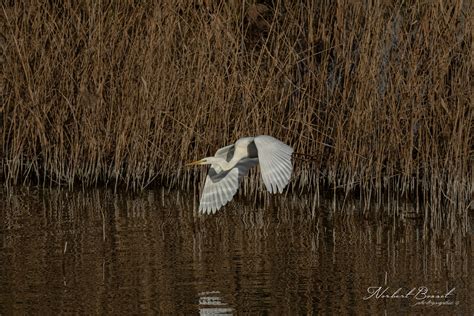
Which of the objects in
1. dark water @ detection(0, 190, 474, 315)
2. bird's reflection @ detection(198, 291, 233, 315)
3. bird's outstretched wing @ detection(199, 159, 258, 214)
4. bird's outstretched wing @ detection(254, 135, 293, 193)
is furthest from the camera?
bird's outstretched wing @ detection(199, 159, 258, 214)

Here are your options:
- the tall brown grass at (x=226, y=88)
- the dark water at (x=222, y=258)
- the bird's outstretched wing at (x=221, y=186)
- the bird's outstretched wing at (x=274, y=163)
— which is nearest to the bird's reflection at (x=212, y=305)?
the dark water at (x=222, y=258)

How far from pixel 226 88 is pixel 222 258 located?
2031mm

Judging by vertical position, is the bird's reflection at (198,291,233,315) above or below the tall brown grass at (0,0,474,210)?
below

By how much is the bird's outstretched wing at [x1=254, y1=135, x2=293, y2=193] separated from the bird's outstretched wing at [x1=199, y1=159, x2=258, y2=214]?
0.42m

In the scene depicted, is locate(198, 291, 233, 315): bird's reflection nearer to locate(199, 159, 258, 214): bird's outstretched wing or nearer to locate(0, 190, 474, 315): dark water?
locate(0, 190, 474, 315): dark water

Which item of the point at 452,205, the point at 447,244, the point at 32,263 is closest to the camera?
the point at 32,263

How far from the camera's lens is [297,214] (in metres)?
6.86

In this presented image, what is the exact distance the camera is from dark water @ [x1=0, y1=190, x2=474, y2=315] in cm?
461

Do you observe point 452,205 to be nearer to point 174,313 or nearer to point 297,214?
point 297,214

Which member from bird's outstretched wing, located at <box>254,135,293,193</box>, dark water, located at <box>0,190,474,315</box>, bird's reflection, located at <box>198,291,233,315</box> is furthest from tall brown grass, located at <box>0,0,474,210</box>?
bird's reflection, located at <box>198,291,233,315</box>

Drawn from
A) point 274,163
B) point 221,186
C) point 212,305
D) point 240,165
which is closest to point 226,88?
point 240,165

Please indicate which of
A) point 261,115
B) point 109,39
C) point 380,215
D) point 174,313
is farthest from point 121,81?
point 174,313

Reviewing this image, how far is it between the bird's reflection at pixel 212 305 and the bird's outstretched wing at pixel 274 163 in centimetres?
70

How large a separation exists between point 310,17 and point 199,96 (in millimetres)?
976
